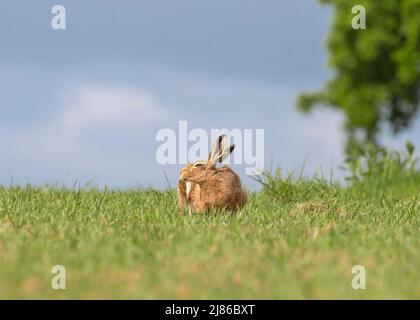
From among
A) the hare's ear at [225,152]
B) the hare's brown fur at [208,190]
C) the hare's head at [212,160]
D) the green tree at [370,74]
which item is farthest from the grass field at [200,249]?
the green tree at [370,74]

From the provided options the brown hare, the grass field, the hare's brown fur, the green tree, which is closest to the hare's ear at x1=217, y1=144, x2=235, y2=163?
the brown hare

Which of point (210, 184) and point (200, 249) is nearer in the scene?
point (200, 249)

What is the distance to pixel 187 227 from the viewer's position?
6531 millimetres

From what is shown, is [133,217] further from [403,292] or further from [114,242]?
[403,292]

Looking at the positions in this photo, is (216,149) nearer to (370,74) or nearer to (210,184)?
(210,184)

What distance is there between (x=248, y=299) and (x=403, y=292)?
101cm

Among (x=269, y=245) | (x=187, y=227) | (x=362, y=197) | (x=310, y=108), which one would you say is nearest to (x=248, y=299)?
(x=269, y=245)

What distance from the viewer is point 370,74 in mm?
25938

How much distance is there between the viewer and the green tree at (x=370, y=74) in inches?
966

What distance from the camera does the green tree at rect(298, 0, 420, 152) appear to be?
966 inches

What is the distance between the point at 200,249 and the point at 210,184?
8.12ft

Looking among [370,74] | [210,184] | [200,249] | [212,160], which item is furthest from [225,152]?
[370,74]

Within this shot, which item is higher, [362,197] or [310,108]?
→ [310,108]

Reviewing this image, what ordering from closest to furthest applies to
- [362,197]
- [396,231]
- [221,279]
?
[221,279]
[396,231]
[362,197]
